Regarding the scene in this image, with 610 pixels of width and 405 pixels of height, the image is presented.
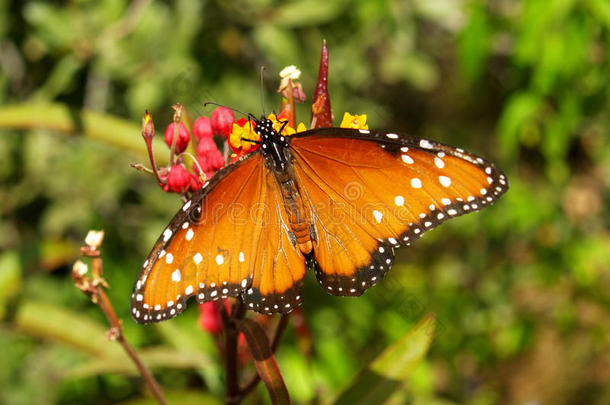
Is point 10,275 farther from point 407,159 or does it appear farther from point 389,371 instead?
point 407,159

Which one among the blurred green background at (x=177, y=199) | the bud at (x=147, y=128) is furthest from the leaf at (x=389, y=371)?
the bud at (x=147, y=128)

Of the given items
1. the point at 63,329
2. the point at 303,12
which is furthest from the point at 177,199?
the point at 303,12

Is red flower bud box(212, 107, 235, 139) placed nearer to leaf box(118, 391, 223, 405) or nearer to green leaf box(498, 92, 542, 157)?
leaf box(118, 391, 223, 405)

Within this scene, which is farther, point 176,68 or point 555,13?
point 176,68

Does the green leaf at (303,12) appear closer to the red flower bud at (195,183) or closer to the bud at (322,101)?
the bud at (322,101)

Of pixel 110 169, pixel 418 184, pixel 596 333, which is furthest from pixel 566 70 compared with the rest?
pixel 110 169

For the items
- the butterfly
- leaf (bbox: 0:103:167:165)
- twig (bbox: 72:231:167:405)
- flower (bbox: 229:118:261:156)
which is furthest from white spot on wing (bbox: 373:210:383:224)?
leaf (bbox: 0:103:167:165)

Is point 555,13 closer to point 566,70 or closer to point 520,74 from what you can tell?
point 566,70
